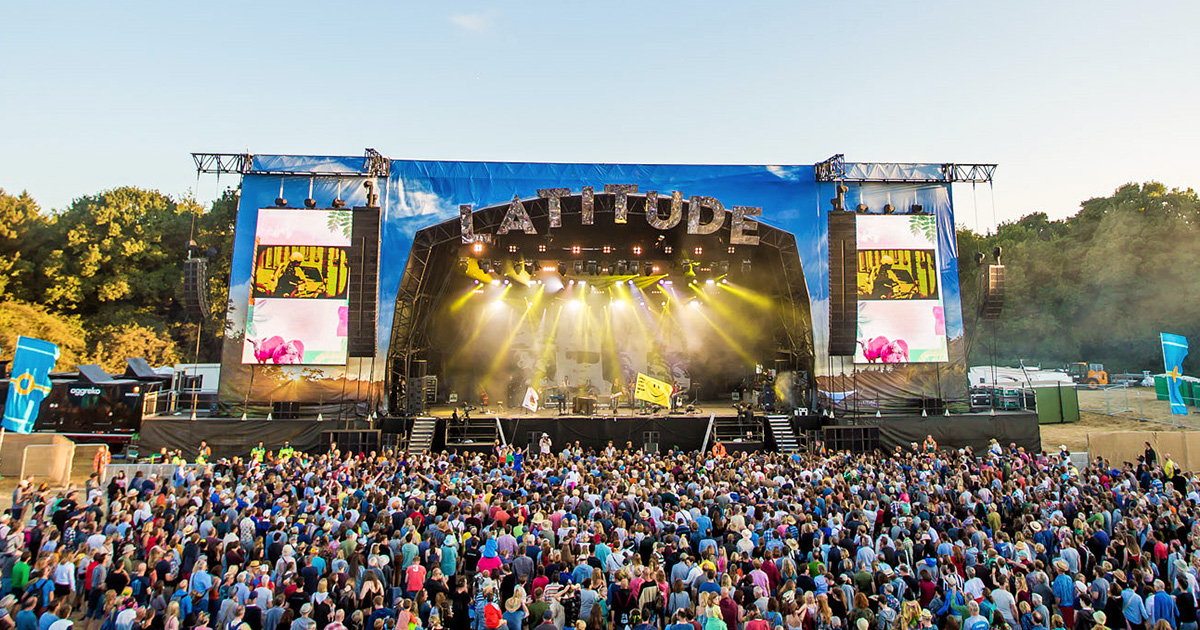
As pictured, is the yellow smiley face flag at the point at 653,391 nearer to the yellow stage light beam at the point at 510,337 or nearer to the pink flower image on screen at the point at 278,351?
the yellow stage light beam at the point at 510,337

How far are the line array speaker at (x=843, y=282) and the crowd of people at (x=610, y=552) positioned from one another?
7.93 m

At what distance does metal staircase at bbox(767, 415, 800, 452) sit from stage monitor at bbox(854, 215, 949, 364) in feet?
10.7

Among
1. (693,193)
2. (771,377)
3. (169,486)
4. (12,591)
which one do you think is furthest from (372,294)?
(771,377)

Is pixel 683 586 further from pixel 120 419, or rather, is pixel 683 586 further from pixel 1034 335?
pixel 1034 335

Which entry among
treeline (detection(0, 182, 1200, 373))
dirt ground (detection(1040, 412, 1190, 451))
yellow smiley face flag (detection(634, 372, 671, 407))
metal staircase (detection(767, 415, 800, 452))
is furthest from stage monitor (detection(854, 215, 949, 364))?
treeline (detection(0, 182, 1200, 373))

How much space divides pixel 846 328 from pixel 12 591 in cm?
2082

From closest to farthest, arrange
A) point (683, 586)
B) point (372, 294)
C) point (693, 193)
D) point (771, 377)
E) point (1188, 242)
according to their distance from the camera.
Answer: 1. point (683, 586)
2. point (372, 294)
3. point (693, 193)
4. point (771, 377)
5. point (1188, 242)

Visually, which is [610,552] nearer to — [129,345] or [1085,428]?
[1085,428]

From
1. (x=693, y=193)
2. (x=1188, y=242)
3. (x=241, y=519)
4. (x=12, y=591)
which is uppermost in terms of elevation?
(x=1188, y=242)

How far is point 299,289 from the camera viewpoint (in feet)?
75.9

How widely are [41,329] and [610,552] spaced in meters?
36.2

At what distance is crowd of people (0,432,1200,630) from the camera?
7.58 meters

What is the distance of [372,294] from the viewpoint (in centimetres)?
2245

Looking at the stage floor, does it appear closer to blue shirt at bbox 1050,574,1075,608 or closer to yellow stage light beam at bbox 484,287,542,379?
yellow stage light beam at bbox 484,287,542,379
